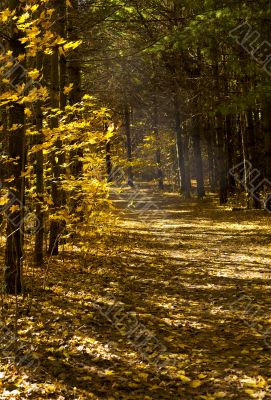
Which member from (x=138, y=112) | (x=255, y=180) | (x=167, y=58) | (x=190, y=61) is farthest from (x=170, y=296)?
(x=138, y=112)

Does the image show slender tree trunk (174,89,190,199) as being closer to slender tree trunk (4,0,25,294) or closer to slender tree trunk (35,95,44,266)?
slender tree trunk (35,95,44,266)

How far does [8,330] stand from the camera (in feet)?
18.5

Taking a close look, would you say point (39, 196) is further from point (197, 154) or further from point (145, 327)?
point (197, 154)

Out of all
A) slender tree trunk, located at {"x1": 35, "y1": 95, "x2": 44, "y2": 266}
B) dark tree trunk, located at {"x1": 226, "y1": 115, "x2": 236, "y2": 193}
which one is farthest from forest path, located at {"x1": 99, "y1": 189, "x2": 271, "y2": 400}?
dark tree trunk, located at {"x1": 226, "y1": 115, "x2": 236, "y2": 193}

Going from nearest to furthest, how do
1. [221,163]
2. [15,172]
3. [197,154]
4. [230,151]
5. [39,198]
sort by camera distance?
1. [15,172]
2. [39,198]
3. [221,163]
4. [230,151]
5. [197,154]

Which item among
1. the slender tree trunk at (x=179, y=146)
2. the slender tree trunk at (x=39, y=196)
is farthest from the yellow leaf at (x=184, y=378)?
the slender tree trunk at (x=179, y=146)

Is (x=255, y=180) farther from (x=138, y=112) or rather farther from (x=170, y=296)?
(x=138, y=112)

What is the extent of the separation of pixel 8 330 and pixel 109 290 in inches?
95.6

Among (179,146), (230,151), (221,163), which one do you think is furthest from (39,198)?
(179,146)

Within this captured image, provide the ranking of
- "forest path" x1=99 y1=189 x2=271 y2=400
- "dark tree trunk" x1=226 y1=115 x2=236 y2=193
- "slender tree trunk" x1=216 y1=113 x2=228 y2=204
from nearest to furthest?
"forest path" x1=99 y1=189 x2=271 y2=400 < "slender tree trunk" x1=216 y1=113 x2=228 y2=204 < "dark tree trunk" x1=226 y1=115 x2=236 y2=193

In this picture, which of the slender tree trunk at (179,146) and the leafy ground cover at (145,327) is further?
the slender tree trunk at (179,146)

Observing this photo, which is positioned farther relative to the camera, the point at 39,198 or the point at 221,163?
the point at 221,163

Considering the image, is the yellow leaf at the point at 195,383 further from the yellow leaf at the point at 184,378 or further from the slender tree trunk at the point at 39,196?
the slender tree trunk at the point at 39,196

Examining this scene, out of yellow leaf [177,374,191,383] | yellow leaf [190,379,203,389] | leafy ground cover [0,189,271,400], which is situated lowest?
yellow leaf [190,379,203,389]
